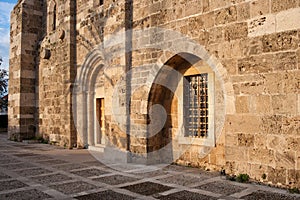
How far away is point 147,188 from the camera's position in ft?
14.4

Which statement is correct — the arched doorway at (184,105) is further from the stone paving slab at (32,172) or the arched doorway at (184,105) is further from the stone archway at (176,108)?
the stone paving slab at (32,172)

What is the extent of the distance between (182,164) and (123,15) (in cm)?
353

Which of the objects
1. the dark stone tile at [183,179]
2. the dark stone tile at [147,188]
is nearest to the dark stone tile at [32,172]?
the dark stone tile at [147,188]

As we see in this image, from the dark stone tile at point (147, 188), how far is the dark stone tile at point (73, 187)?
59 cm

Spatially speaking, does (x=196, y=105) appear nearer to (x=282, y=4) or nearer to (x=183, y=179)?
(x=183, y=179)

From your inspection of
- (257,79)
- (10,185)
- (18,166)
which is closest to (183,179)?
(257,79)

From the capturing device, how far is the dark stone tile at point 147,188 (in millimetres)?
4178

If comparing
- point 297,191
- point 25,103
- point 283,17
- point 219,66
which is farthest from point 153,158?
point 25,103

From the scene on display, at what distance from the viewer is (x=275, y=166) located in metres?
4.31

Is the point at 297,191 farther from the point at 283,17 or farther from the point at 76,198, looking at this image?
the point at 76,198

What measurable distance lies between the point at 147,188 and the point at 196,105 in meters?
2.27

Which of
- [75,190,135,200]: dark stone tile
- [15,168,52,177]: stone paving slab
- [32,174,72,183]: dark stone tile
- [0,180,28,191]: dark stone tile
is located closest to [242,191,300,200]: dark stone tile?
[75,190,135,200]: dark stone tile

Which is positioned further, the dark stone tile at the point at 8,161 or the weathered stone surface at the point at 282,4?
the dark stone tile at the point at 8,161

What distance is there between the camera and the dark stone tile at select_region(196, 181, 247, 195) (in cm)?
416
